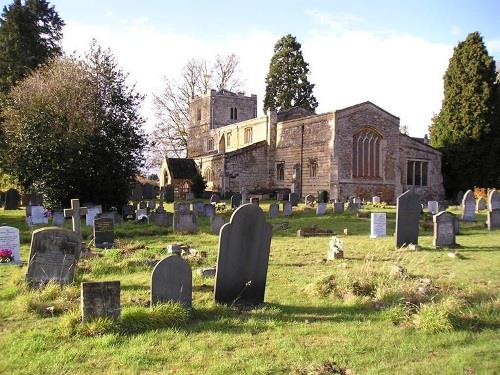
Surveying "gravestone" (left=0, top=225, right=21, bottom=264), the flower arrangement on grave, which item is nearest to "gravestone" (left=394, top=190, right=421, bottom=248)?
"gravestone" (left=0, top=225, right=21, bottom=264)

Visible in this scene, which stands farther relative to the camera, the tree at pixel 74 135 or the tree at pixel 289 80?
the tree at pixel 289 80

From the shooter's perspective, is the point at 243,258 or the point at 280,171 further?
the point at 280,171

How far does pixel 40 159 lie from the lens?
72.9 feet

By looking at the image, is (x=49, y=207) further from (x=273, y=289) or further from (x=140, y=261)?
(x=273, y=289)

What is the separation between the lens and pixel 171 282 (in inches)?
261

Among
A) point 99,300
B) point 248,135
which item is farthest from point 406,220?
point 248,135

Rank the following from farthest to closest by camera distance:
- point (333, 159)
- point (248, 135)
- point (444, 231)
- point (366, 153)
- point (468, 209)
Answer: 1. point (248, 135)
2. point (366, 153)
3. point (333, 159)
4. point (468, 209)
5. point (444, 231)

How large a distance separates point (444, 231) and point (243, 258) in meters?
7.22

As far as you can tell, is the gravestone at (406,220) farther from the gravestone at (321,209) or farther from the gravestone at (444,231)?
the gravestone at (321,209)

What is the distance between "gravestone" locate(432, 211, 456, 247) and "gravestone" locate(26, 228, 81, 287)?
870 cm

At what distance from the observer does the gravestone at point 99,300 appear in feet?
19.6

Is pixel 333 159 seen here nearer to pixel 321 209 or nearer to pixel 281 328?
pixel 321 209

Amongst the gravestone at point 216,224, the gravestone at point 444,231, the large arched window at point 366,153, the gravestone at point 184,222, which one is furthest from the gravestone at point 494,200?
the large arched window at point 366,153

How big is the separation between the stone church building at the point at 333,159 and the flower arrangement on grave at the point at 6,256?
26.9 m
